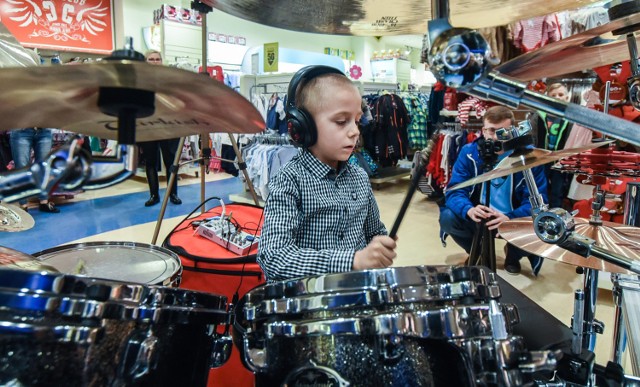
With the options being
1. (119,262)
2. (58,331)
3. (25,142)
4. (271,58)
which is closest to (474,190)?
(119,262)

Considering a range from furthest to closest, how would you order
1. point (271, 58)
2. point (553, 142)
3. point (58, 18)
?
1. point (58, 18)
2. point (271, 58)
3. point (553, 142)

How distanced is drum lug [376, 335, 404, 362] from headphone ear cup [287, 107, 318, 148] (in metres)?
0.64

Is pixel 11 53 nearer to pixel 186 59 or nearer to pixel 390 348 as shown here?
pixel 390 348

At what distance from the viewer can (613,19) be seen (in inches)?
28.5

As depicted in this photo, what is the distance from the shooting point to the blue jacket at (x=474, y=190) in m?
2.23

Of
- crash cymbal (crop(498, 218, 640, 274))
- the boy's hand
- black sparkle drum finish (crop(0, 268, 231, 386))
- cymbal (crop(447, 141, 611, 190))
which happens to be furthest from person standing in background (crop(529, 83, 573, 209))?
black sparkle drum finish (crop(0, 268, 231, 386))

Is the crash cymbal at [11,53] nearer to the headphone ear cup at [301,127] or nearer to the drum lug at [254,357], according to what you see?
the headphone ear cup at [301,127]

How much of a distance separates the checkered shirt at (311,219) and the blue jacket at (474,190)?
1.19m

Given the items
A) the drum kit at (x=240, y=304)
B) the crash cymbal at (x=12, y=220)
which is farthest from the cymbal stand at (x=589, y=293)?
the crash cymbal at (x=12, y=220)

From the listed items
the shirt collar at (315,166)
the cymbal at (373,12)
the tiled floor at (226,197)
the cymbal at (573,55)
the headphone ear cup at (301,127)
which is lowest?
the tiled floor at (226,197)

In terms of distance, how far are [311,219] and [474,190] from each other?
1573 millimetres

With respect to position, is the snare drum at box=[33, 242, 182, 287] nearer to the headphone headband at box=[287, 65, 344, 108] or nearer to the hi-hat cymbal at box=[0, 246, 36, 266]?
the hi-hat cymbal at box=[0, 246, 36, 266]

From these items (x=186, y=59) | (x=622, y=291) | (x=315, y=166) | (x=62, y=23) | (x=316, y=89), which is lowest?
(x=622, y=291)

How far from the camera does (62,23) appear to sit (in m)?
4.89
